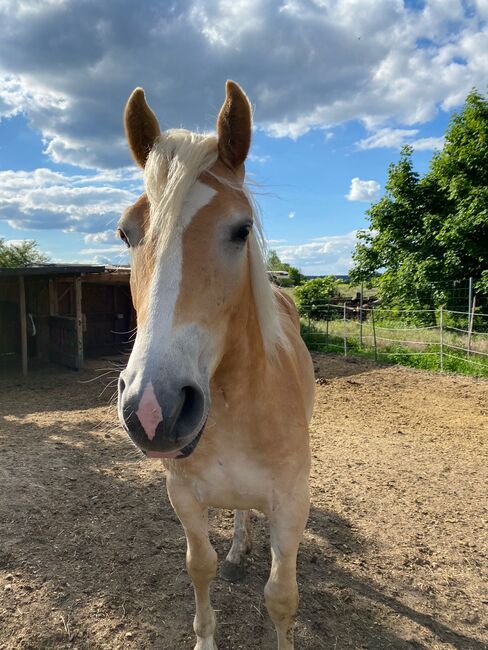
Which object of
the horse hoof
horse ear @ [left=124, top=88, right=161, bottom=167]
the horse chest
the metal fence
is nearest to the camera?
horse ear @ [left=124, top=88, right=161, bottom=167]

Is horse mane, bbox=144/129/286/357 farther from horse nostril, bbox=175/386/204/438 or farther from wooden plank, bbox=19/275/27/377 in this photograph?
wooden plank, bbox=19/275/27/377

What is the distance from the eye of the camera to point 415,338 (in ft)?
42.9

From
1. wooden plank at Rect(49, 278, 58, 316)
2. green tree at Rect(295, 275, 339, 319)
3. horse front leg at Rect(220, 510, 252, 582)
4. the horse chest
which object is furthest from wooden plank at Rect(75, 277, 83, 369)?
the horse chest

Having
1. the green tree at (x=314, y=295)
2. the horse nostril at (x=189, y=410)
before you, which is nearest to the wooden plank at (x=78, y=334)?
the green tree at (x=314, y=295)

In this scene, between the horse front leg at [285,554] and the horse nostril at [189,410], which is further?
the horse front leg at [285,554]

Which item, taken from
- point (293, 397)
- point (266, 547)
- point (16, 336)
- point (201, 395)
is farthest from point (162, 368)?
point (16, 336)

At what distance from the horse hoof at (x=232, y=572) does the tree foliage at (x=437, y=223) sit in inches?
503

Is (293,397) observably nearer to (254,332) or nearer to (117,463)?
(254,332)

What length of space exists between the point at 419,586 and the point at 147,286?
289cm

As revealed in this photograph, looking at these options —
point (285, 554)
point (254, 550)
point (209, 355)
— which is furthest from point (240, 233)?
point (254, 550)

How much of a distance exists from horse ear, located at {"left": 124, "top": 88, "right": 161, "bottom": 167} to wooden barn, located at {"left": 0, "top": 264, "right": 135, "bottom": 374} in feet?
31.9

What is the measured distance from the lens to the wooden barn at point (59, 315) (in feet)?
38.2

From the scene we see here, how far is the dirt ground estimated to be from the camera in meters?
2.50

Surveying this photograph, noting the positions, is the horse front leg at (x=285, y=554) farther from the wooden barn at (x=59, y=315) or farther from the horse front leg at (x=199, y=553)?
the wooden barn at (x=59, y=315)
